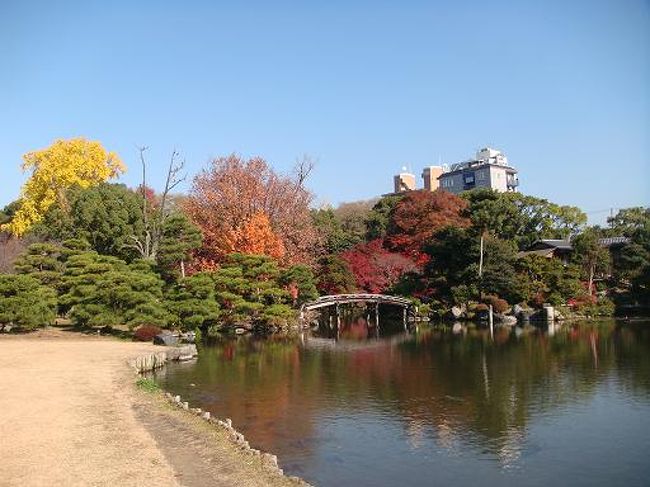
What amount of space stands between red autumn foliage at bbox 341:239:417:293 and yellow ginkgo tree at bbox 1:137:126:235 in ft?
50.3

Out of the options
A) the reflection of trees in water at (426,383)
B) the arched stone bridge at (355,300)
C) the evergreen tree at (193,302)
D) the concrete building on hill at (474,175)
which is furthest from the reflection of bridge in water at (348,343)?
the concrete building on hill at (474,175)

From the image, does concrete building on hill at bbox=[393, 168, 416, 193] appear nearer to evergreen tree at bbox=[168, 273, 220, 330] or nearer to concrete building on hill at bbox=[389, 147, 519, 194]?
concrete building on hill at bbox=[389, 147, 519, 194]

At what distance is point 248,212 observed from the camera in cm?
3206

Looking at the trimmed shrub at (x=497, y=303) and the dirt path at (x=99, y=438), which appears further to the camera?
the trimmed shrub at (x=497, y=303)

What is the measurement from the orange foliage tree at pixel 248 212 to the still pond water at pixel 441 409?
9315 millimetres

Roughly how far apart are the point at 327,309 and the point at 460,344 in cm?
1698

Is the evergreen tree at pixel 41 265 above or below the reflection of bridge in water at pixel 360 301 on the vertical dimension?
above

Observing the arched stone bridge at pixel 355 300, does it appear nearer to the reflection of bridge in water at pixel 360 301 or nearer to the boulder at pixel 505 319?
the reflection of bridge in water at pixel 360 301

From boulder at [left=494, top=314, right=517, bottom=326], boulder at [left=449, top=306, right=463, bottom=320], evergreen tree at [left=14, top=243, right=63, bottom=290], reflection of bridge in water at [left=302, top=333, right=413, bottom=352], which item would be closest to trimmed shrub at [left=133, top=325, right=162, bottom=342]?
evergreen tree at [left=14, top=243, right=63, bottom=290]

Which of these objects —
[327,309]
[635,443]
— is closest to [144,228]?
[327,309]

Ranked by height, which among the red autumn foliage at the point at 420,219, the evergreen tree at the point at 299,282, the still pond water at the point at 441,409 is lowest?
the still pond water at the point at 441,409

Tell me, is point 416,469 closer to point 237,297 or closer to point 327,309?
point 237,297

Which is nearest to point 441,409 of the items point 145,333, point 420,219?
point 145,333

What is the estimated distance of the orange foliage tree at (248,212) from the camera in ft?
99.4
